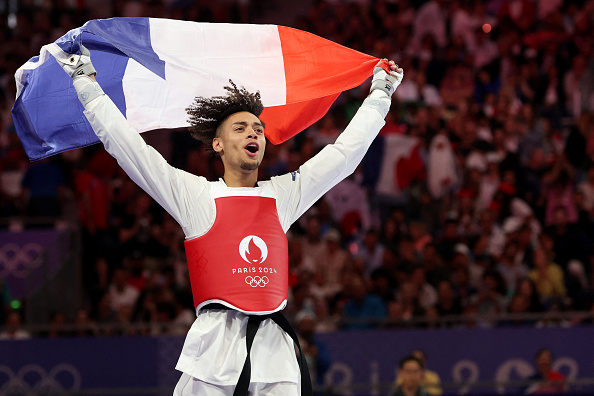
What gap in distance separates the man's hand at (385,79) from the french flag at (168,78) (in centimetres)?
28

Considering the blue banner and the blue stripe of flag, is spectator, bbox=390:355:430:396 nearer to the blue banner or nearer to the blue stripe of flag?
the blue banner

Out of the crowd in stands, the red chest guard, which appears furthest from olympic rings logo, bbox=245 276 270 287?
the crowd in stands

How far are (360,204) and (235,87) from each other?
7.34m

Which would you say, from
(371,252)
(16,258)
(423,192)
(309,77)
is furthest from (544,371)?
(16,258)

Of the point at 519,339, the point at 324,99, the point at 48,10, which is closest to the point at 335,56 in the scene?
the point at 324,99

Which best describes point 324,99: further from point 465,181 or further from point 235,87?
point 465,181

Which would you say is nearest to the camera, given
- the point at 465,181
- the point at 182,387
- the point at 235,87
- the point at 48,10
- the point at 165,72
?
the point at 182,387

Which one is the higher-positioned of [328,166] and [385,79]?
[385,79]

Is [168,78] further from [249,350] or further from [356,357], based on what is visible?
[356,357]

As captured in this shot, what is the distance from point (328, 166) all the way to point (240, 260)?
0.81m

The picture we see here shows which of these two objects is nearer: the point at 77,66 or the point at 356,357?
the point at 77,66

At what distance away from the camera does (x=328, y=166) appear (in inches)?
202

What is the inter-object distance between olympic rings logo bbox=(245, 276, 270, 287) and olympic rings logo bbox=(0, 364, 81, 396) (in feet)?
19.4

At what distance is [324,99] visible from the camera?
5945 millimetres
